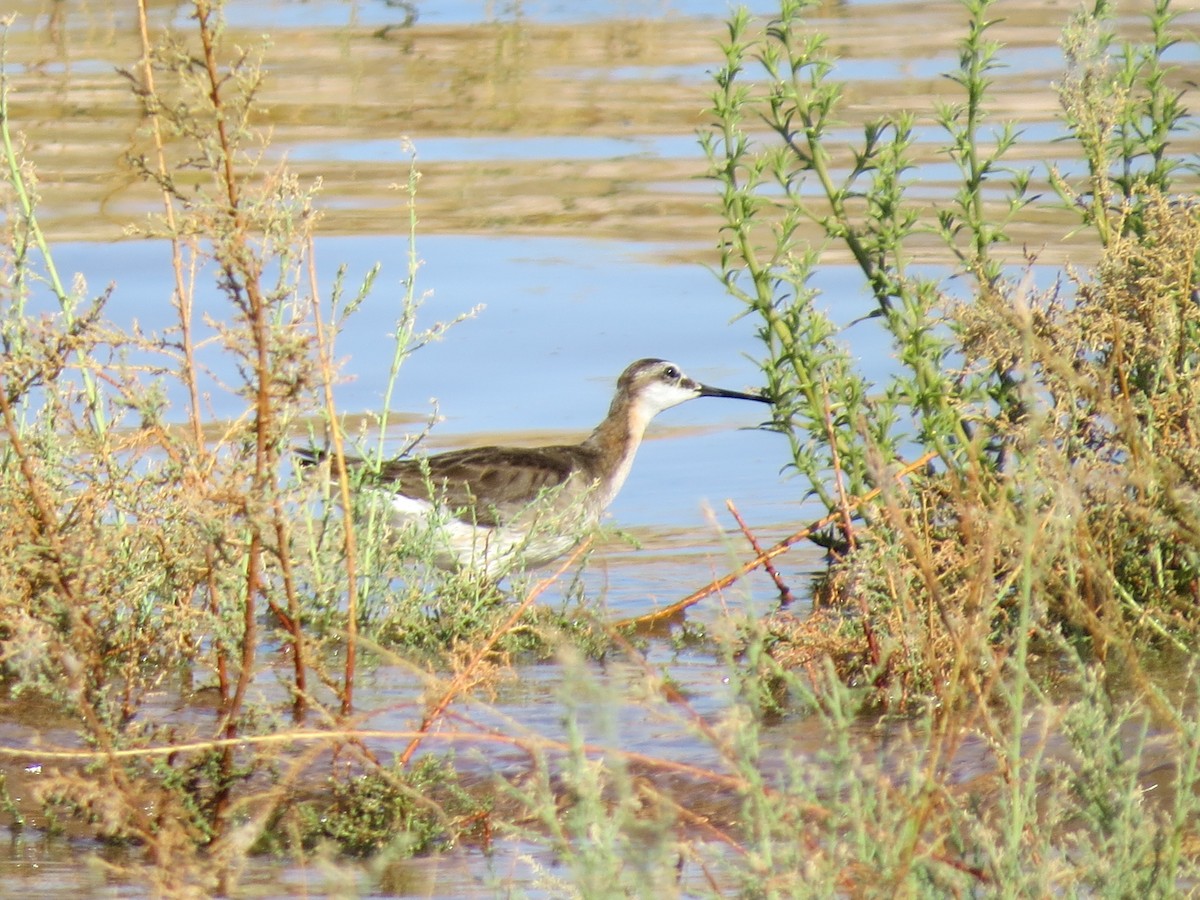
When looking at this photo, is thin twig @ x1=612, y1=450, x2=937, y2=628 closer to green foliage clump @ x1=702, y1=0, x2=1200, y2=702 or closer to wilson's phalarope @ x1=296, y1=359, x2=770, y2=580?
green foliage clump @ x1=702, y1=0, x2=1200, y2=702

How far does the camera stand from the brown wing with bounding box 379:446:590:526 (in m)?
8.37

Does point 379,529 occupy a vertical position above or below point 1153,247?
below

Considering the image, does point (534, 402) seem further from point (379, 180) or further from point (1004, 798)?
point (1004, 798)

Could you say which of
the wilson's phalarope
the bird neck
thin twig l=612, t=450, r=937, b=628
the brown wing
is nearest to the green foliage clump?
thin twig l=612, t=450, r=937, b=628

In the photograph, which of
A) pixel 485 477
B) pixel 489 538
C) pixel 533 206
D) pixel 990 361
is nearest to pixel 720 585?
pixel 990 361

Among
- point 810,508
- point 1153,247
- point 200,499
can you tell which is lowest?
point 810,508

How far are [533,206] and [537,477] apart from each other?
17.5 ft

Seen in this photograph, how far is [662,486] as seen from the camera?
31.5ft

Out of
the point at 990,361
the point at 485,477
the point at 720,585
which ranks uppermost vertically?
the point at 990,361

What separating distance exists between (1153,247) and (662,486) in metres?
3.96

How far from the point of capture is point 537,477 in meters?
8.67

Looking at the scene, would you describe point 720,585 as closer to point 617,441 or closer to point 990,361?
point 990,361

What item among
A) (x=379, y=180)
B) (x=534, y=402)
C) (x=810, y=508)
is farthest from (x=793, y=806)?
(x=379, y=180)

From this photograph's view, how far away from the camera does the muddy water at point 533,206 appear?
8102 millimetres
